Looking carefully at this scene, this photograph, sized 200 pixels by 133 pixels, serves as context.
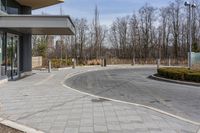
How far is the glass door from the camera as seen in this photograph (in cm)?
2217

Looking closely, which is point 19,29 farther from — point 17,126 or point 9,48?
point 17,126

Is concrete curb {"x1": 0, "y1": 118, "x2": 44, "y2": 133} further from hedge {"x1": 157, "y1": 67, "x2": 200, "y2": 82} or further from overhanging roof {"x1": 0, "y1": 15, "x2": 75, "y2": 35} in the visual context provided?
hedge {"x1": 157, "y1": 67, "x2": 200, "y2": 82}

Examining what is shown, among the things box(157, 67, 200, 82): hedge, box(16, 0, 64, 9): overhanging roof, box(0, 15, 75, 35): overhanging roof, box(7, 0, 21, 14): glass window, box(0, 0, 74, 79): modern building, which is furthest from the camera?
box(16, 0, 64, 9): overhanging roof

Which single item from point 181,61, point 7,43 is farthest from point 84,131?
point 181,61

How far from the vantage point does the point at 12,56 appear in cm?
2297

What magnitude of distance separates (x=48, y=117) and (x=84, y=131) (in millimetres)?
1900

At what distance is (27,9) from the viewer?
2680cm

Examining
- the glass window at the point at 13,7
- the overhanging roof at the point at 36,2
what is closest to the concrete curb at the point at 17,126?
the glass window at the point at 13,7

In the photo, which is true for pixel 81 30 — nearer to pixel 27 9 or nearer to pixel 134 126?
pixel 27 9

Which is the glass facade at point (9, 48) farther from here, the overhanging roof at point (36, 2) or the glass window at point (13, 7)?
the overhanging roof at point (36, 2)

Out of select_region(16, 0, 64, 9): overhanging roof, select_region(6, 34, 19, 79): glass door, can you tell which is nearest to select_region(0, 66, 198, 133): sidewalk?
select_region(6, 34, 19, 79): glass door

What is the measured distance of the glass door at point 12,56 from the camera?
2217 centimetres

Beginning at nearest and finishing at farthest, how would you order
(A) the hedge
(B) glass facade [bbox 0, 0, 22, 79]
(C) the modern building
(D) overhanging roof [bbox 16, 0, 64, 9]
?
(C) the modern building, (B) glass facade [bbox 0, 0, 22, 79], (A) the hedge, (D) overhanging roof [bbox 16, 0, 64, 9]

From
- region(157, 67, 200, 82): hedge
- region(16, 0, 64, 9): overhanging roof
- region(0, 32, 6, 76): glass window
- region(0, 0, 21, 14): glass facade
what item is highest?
region(16, 0, 64, 9): overhanging roof
